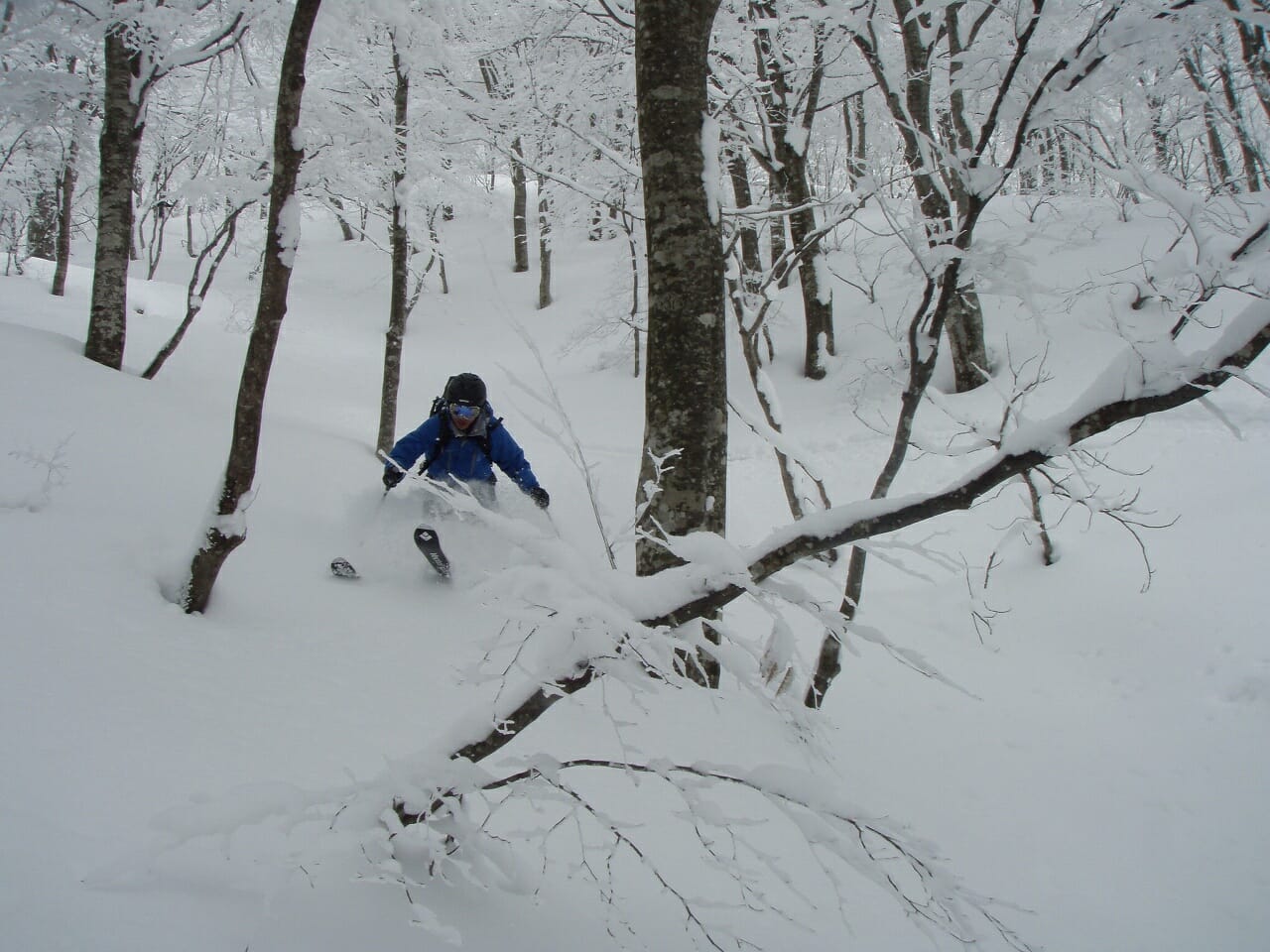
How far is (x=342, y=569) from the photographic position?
400 centimetres

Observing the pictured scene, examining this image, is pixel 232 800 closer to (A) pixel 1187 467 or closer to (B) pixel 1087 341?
(A) pixel 1187 467

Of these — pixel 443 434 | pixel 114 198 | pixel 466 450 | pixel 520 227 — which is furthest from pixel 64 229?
pixel 466 450

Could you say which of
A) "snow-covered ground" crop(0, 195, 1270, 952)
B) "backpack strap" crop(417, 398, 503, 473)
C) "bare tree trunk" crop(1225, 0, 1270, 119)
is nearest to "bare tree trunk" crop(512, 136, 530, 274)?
"snow-covered ground" crop(0, 195, 1270, 952)

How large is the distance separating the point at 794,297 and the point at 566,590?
13.4 meters

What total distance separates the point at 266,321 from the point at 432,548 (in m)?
1.87

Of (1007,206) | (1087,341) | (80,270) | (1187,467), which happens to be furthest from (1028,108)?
(80,270)

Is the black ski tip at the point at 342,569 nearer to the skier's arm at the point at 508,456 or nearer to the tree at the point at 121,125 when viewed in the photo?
the skier's arm at the point at 508,456

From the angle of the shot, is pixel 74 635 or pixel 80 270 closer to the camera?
pixel 74 635

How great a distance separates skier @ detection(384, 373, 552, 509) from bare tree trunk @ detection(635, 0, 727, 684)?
2250 mm

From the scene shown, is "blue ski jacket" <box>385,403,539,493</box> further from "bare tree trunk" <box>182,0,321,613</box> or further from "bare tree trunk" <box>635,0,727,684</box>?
"bare tree trunk" <box>635,0,727,684</box>

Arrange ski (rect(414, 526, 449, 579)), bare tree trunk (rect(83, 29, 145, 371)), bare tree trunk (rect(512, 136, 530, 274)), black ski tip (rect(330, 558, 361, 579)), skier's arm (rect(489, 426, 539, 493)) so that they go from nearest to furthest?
black ski tip (rect(330, 558, 361, 579))
ski (rect(414, 526, 449, 579))
skier's arm (rect(489, 426, 539, 493))
bare tree trunk (rect(83, 29, 145, 371))
bare tree trunk (rect(512, 136, 530, 274))

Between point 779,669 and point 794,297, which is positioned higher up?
point 794,297

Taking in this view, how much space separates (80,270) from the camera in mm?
15875

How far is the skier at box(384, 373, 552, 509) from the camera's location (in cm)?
486
